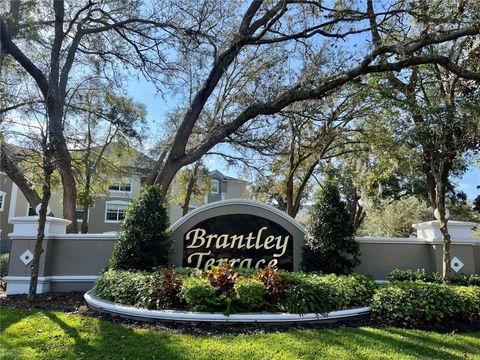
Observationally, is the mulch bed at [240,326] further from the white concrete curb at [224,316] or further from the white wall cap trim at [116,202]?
the white wall cap trim at [116,202]

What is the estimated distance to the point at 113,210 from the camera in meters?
33.2

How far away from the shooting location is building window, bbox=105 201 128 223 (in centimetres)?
3300

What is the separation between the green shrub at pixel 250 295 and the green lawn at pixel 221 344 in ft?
2.69

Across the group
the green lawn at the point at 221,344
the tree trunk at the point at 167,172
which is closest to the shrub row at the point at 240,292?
the green lawn at the point at 221,344

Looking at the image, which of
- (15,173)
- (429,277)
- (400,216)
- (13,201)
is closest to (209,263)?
(429,277)

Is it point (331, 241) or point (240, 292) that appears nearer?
point (240, 292)

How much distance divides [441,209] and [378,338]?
4458 mm

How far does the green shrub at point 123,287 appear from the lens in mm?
6969

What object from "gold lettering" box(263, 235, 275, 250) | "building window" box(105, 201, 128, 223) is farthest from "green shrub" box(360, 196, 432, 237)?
"building window" box(105, 201, 128, 223)

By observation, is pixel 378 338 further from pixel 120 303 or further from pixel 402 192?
A: pixel 402 192

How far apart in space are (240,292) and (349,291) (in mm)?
2094

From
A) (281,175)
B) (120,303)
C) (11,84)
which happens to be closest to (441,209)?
(120,303)

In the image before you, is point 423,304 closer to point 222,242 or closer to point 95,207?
point 222,242

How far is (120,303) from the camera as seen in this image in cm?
698
